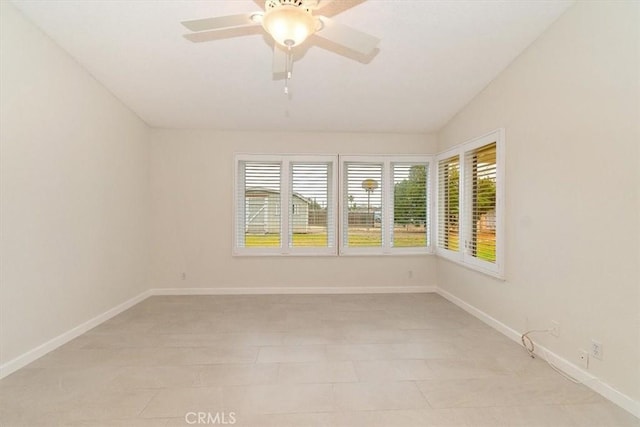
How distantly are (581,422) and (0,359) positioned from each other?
4.16 meters

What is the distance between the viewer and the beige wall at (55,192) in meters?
2.45

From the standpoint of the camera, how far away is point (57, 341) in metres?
2.91

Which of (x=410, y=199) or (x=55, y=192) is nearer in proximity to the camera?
(x=55, y=192)

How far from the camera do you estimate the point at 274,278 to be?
190 inches

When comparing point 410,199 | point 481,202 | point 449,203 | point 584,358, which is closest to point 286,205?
point 410,199

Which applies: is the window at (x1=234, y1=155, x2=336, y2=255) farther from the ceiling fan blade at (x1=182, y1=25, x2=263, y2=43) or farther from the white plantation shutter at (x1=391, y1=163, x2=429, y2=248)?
the ceiling fan blade at (x1=182, y1=25, x2=263, y2=43)

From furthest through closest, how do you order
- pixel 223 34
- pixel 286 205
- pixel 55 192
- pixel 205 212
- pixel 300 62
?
1. pixel 286 205
2. pixel 205 212
3. pixel 300 62
4. pixel 55 192
5. pixel 223 34

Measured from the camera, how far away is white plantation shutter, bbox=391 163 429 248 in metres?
4.95

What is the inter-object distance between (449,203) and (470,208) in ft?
1.98

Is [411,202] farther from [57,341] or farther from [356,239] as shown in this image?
[57,341]

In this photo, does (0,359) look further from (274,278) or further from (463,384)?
(463,384)

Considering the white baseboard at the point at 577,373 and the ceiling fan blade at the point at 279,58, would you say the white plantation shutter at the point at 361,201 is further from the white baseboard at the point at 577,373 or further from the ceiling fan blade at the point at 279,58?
the ceiling fan blade at the point at 279,58

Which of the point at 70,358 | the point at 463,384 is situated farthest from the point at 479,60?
the point at 70,358

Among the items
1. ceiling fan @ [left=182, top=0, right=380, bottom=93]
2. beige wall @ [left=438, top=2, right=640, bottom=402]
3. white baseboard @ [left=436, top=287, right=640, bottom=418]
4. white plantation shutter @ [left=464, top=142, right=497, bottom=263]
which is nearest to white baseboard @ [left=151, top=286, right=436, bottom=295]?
white plantation shutter @ [left=464, top=142, right=497, bottom=263]
